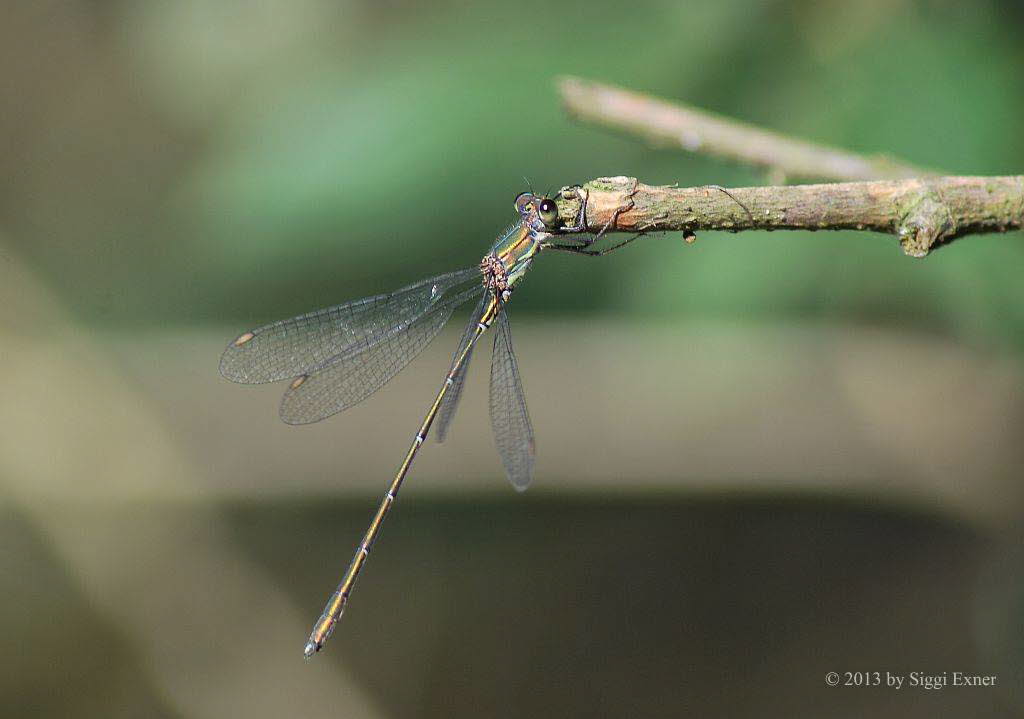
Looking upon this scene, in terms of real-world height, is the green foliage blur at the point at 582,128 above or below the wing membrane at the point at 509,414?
above

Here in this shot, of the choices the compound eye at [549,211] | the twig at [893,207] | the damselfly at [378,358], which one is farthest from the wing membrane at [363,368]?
the twig at [893,207]

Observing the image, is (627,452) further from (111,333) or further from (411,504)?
(111,333)

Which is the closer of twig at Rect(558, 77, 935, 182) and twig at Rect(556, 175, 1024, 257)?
twig at Rect(556, 175, 1024, 257)

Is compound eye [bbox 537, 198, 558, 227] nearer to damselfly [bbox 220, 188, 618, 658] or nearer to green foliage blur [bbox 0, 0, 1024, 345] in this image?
green foliage blur [bbox 0, 0, 1024, 345]

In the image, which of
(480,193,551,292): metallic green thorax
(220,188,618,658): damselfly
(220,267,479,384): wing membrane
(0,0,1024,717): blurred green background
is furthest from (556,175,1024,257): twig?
(220,267,479,384): wing membrane

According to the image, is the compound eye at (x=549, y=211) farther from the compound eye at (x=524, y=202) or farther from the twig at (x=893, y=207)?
the twig at (x=893, y=207)

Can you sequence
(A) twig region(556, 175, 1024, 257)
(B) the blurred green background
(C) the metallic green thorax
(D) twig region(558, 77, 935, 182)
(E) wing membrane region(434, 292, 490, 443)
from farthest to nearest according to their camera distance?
1. (E) wing membrane region(434, 292, 490, 443)
2. (B) the blurred green background
3. (C) the metallic green thorax
4. (D) twig region(558, 77, 935, 182)
5. (A) twig region(556, 175, 1024, 257)
